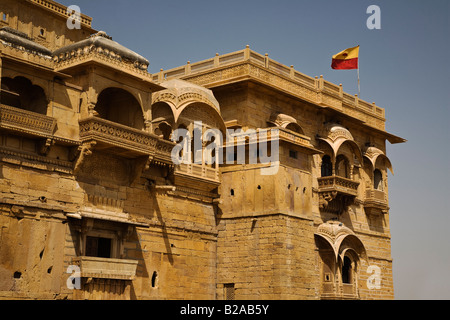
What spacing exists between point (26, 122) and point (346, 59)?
16.2 m

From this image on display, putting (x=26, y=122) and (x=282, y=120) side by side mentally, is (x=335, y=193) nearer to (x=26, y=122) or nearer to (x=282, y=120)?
(x=282, y=120)

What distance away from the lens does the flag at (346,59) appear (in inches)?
1139

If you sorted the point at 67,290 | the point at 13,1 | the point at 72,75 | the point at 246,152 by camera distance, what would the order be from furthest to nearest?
1. the point at 246,152
2. the point at 13,1
3. the point at 72,75
4. the point at 67,290

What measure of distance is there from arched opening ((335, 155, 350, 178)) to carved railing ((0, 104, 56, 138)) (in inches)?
532

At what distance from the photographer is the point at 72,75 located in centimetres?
1881

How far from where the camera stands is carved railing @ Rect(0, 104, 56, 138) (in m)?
16.3

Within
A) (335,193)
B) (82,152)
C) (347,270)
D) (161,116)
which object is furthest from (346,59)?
(82,152)

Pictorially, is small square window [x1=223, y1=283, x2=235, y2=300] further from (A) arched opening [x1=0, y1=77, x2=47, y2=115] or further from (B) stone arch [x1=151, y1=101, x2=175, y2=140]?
(A) arched opening [x1=0, y1=77, x2=47, y2=115]

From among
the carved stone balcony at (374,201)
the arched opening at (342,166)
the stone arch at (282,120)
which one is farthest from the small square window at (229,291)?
the carved stone balcony at (374,201)

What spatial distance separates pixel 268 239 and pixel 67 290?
6899 millimetres

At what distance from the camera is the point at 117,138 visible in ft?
60.5

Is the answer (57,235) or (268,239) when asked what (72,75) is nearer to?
(57,235)

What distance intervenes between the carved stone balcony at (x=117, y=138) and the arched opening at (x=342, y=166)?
10.1m
